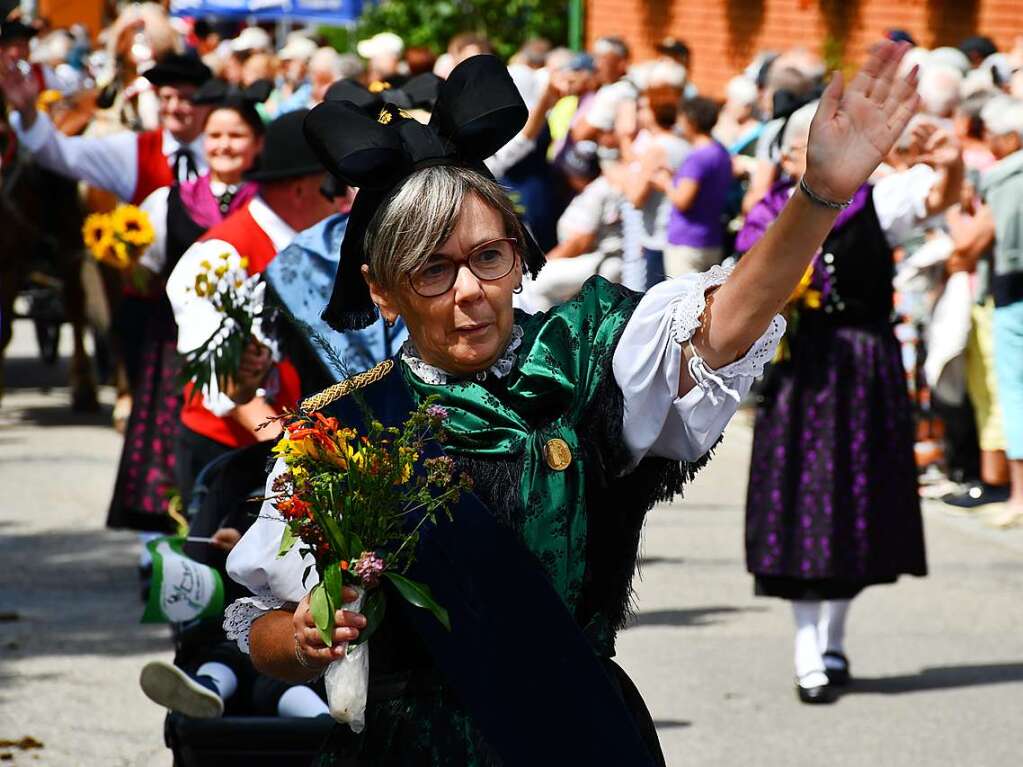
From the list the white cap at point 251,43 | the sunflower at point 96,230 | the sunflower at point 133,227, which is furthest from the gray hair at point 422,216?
A: the white cap at point 251,43

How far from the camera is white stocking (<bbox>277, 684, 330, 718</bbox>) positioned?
4.14 metres

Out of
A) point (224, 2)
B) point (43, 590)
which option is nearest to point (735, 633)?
point (43, 590)

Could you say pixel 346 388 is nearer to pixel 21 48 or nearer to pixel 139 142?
pixel 139 142

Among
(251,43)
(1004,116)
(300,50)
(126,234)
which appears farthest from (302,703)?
(300,50)

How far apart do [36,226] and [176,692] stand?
818cm

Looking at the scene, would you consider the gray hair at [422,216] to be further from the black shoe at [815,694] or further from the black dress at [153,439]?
the black dress at [153,439]

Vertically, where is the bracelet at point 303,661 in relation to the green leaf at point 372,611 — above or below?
below

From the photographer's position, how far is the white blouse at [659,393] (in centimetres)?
262

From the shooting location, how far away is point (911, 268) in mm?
9828

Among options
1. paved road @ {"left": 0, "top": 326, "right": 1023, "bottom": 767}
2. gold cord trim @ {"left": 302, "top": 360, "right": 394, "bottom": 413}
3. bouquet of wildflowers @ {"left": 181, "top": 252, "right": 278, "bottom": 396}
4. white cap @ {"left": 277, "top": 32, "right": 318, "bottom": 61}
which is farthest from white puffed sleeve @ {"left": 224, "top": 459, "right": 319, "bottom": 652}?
white cap @ {"left": 277, "top": 32, "right": 318, "bottom": 61}

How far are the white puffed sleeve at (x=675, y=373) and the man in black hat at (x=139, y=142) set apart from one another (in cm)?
506

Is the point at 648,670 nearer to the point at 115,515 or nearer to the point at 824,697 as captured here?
the point at 824,697

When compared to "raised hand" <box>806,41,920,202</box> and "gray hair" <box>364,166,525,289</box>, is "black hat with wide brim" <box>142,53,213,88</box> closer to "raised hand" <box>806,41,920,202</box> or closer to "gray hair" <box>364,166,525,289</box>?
"gray hair" <box>364,166,525,289</box>

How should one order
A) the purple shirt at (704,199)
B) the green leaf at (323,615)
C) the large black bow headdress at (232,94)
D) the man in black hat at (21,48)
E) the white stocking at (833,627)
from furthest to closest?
the purple shirt at (704,199) → the man in black hat at (21,48) → the large black bow headdress at (232,94) → the white stocking at (833,627) → the green leaf at (323,615)
